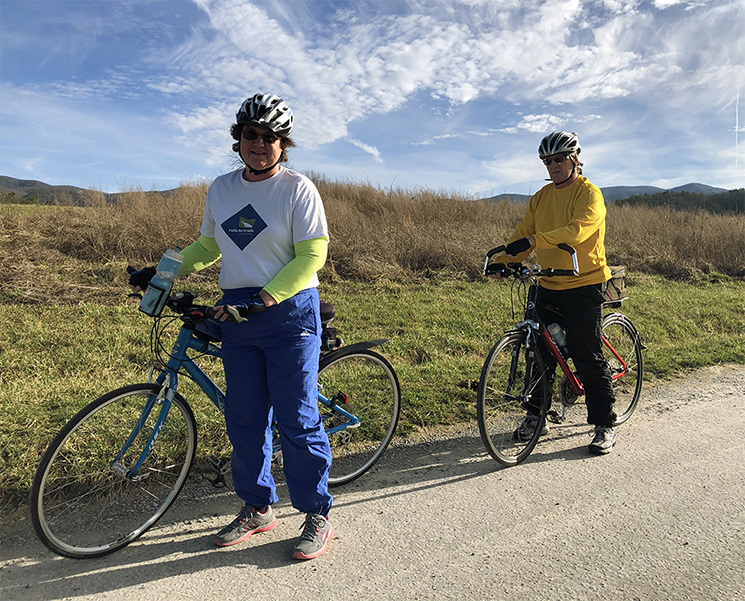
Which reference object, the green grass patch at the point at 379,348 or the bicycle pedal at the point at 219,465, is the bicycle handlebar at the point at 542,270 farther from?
the bicycle pedal at the point at 219,465

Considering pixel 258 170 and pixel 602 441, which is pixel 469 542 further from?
pixel 258 170

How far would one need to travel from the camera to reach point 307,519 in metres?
2.77

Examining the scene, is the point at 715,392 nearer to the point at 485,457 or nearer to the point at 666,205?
the point at 485,457

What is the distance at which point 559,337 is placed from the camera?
401 cm

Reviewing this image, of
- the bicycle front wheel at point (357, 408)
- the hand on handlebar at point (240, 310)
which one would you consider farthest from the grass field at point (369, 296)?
the hand on handlebar at point (240, 310)

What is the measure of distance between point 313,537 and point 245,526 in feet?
1.35

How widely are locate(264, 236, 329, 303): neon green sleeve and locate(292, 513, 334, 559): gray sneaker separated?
1.25 metres

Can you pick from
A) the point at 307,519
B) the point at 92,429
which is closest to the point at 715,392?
the point at 307,519

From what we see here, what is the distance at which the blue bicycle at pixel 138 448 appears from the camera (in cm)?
266

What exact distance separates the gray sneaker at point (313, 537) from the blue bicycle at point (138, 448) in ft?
1.92

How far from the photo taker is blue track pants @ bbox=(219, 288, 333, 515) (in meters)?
2.65

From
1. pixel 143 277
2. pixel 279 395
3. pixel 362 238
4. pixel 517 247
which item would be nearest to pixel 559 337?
pixel 517 247

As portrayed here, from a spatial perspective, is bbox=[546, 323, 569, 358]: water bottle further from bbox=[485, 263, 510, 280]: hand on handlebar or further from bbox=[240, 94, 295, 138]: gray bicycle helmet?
bbox=[240, 94, 295, 138]: gray bicycle helmet

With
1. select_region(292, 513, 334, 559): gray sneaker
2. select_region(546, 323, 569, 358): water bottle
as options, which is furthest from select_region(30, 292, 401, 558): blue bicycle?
select_region(546, 323, 569, 358): water bottle
